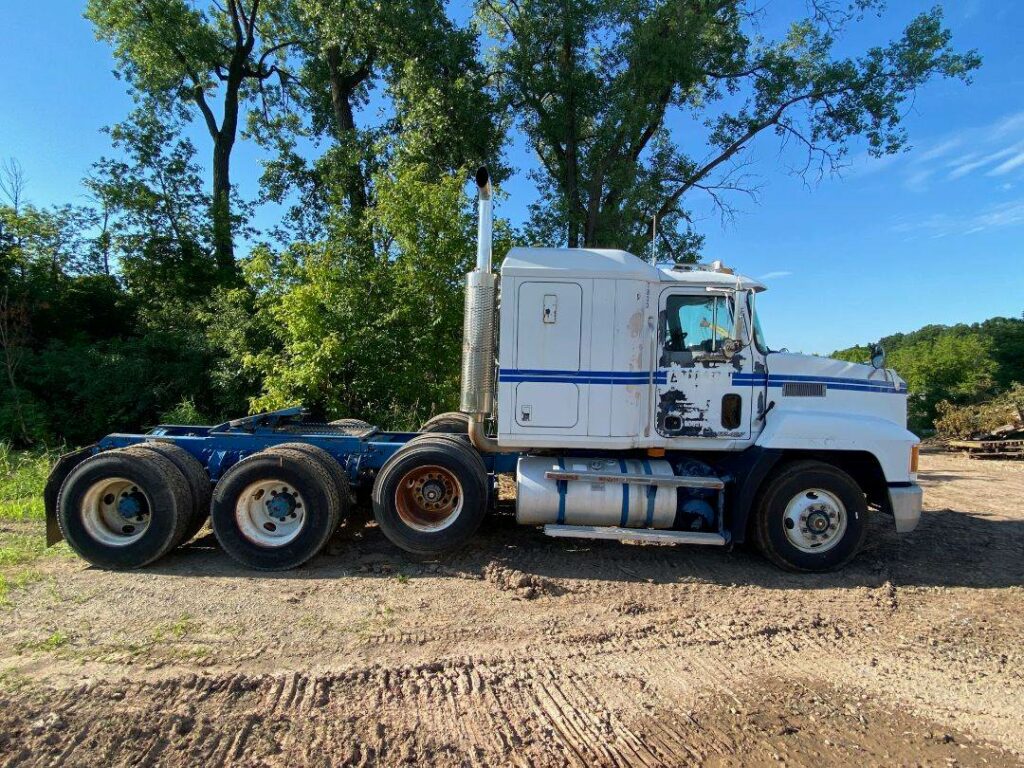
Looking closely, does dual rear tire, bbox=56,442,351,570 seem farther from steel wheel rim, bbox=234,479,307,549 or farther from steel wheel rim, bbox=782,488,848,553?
steel wheel rim, bbox=782,488,848,553

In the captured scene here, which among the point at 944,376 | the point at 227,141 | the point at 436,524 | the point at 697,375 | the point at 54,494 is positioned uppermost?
the point at 227,141

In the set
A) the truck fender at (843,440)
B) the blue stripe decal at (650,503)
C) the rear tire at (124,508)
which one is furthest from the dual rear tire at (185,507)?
the truck fender at (843,440)

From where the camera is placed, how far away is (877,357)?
231 inches

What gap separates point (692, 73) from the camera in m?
13.5

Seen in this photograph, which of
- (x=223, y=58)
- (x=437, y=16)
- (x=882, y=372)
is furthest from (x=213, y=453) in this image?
(x=223, y=58)

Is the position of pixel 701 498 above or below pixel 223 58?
below

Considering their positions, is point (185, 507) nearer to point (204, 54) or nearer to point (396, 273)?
point (396, 273)

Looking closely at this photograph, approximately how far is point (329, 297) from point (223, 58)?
15.0 meters

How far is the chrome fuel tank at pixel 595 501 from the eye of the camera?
5363mm

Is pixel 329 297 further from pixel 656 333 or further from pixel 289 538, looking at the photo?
pixel 656 333

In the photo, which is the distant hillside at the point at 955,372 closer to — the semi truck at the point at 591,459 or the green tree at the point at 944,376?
the green tree at the point at 944,376

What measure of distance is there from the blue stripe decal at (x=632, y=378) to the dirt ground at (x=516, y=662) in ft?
5.81

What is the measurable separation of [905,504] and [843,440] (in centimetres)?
85

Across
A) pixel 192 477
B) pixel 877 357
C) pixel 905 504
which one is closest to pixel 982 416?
pixel 877 357
